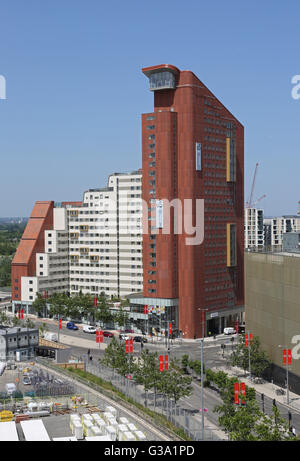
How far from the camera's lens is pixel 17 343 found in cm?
6581

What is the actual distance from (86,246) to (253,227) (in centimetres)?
7102

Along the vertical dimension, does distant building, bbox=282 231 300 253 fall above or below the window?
below

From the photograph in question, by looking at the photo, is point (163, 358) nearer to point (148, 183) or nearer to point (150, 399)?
point (150, 399)

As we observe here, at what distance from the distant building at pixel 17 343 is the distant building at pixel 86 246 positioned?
31.6 metres

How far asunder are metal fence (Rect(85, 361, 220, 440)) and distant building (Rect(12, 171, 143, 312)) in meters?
37.9

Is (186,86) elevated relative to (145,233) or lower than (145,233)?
elevated

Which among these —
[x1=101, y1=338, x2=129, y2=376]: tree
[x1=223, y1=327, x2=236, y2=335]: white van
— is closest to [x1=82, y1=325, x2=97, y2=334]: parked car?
[x1=223, y1=327, x2=236, y2=335]: white van

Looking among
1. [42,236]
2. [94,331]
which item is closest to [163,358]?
[94,331]

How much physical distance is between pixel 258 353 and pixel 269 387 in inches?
138

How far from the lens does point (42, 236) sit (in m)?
104

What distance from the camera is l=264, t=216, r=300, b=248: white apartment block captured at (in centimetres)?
17800

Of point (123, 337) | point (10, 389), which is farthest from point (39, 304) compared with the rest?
point (10, 389)

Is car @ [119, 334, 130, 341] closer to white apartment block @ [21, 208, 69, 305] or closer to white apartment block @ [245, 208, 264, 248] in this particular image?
white apartment block @ [21, 208, 69, 305]

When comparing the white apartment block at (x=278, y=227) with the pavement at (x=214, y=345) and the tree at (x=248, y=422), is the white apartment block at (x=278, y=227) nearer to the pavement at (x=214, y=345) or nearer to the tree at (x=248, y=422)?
the pavement at (x=214, y=345)
